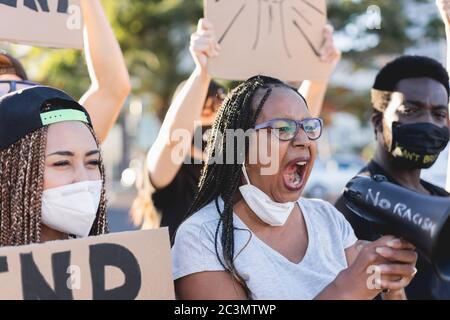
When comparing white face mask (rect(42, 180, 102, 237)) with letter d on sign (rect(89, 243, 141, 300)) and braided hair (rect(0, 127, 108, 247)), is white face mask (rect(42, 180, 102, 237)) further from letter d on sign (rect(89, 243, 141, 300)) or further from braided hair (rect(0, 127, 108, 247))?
letter d on sign (rect(89, 243, 141, 300))

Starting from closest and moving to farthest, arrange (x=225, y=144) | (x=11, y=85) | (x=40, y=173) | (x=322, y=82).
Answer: (x=40, y=173) → (x=225, y=144) → (x=11, y=85) → (x=322, y=82)

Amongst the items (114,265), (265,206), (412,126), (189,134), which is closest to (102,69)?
(189,134)

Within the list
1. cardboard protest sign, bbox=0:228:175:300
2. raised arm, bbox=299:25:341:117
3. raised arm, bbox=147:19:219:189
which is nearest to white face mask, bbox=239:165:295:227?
cardboard protest sign, bbox=0:228:175:300

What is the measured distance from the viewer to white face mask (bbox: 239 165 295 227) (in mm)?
2406

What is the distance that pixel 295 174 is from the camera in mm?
2424

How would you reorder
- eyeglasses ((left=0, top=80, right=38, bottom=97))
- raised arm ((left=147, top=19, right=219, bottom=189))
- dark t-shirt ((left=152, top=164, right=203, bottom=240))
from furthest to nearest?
dark t-shirt ((left=152, top=164, right=203, bottom=240))
raised arm ((left=147, top=19, right=219, bottom=189))
eyeglasses ((left=0, top=80, right=38, bottom=97))

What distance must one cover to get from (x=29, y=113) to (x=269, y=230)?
870 mm

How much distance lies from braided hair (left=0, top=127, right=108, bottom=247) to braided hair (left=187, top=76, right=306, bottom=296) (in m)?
0.54

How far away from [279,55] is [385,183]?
1394mm

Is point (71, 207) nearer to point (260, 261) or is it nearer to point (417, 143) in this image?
point (260, 261)

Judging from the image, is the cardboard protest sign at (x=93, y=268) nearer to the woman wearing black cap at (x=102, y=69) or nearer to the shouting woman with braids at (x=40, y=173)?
the shouting woman with braids at (x=40, y=173)

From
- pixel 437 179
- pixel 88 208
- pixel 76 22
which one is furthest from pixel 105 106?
pixel 437 179
